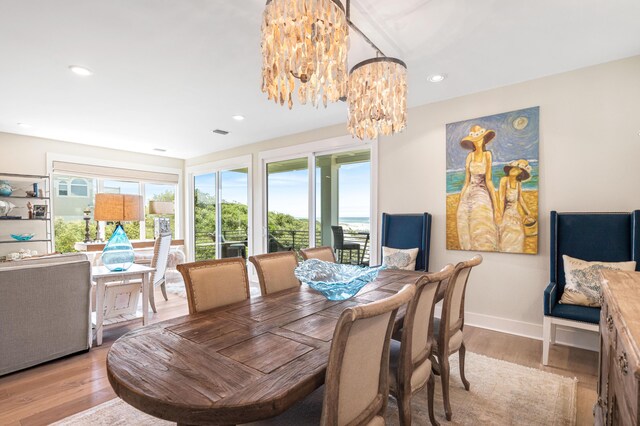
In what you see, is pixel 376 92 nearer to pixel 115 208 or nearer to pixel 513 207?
pixel 513 207

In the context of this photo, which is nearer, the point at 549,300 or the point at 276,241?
the point at 549,300

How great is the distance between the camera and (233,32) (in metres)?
2.27

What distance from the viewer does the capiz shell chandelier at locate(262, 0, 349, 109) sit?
4.10 ft

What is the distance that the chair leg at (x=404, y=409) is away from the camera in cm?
137

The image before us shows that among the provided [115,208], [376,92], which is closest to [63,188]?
[115,208]

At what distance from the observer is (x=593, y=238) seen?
2646 millimetres

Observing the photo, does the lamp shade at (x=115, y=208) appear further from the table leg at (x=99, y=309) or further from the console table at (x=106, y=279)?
the table leg at (x=99, y=309)

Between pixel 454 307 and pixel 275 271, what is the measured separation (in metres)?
1.21

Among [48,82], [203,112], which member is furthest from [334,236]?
[48,82]

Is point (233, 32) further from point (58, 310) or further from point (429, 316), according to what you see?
point (58, 310)

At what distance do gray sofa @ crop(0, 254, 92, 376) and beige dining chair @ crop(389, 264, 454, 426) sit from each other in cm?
268

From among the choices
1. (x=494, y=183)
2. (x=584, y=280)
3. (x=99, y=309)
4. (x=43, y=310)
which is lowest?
(x=99, y=309)

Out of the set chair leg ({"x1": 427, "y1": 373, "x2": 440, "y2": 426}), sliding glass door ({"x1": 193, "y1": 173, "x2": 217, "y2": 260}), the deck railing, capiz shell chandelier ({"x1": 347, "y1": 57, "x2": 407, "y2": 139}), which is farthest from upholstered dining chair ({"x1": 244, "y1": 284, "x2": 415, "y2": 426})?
sliding glass door ({"x1": 193, "y1": 173, "x2": 217, "y2": 260})

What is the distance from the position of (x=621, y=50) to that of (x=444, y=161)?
1.61 meters
